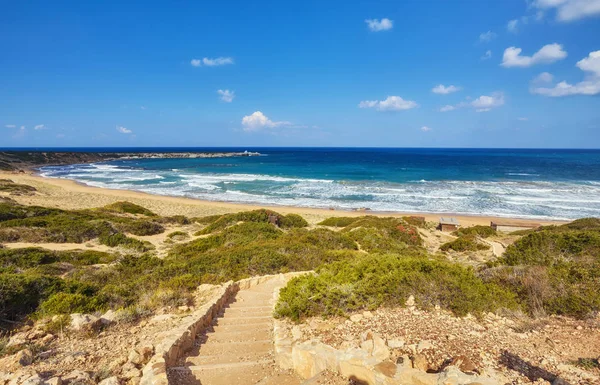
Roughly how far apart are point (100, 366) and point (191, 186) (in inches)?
1625

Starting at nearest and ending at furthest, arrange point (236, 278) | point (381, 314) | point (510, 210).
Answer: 1. point (381, 314)
2. point (236, 278)
3. point (510, 210)

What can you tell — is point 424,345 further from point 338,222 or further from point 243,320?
point 338,222

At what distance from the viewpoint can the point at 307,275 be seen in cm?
764

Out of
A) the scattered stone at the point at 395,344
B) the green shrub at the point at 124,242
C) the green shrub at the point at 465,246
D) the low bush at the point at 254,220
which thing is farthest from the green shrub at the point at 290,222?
the scattered stone at the point at 395,344

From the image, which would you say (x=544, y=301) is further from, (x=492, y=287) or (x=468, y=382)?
(x=468, y=382)

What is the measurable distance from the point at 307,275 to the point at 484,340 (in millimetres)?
4099

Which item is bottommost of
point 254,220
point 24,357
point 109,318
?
point 254,220

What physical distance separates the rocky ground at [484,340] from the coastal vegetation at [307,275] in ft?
1.17

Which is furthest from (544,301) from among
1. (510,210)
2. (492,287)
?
(510,210)

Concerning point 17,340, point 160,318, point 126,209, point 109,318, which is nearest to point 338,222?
point 160,318

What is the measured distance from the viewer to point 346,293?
236 inches

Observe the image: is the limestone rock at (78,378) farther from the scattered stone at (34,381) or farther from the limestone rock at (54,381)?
the scattered stone at (34,381)

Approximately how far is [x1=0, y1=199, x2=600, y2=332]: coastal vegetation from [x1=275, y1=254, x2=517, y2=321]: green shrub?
21mm

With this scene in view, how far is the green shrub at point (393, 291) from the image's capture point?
220 inches
